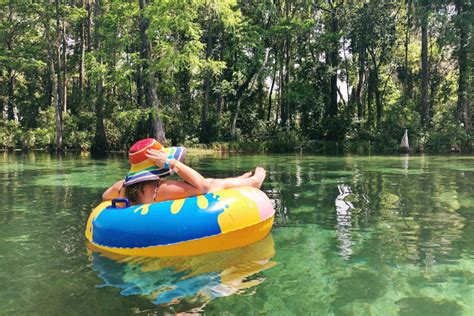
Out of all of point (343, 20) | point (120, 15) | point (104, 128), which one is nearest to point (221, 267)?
point (120, 15)

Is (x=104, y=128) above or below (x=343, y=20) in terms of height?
below

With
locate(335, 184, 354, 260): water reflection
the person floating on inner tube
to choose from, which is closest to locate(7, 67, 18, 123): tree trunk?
locate(335, 184, 354, 260): water reflection

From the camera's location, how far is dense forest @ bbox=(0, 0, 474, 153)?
86.4 ft

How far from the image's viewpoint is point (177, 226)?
477 centimetres

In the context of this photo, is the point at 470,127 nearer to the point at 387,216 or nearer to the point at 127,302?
the point at 387,216

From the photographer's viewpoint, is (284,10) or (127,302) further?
(284,10)

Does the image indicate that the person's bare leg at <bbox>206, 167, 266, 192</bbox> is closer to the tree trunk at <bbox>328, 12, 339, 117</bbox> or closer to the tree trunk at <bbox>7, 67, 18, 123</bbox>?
the tree trunk at <bbox>328, 12, 339, 117</bbox>

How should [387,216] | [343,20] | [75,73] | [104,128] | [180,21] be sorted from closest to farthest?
1. [387,216]
2. [180,21]
3. [104,128]
4. [343,20]
5. [75,73]

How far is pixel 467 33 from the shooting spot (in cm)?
2795

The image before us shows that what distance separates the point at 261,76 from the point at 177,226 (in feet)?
93.8

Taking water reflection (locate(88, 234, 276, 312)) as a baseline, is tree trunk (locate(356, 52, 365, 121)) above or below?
above

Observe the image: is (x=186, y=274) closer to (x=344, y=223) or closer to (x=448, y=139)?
(x=344, y=223)

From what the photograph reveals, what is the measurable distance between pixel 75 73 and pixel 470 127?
3070cm

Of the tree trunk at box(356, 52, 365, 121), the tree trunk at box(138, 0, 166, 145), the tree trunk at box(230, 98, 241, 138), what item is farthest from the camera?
the tree trunk at box(356, 52, 365, 121)
